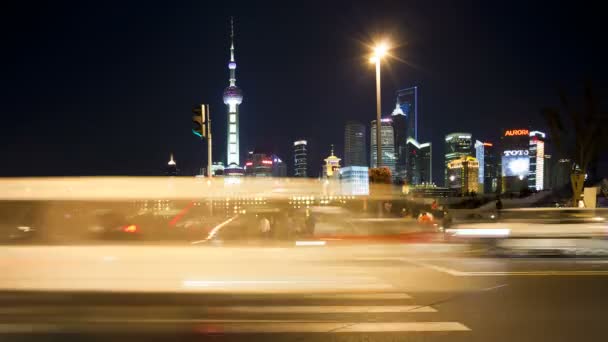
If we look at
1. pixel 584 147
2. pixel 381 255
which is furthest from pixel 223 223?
pixel 584 147

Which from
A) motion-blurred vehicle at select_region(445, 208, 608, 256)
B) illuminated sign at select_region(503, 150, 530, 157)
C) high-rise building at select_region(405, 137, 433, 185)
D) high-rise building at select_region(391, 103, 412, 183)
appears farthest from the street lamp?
high-rise building at select_region(405, 137, 433, 185)

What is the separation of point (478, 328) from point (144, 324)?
4714 millimetres

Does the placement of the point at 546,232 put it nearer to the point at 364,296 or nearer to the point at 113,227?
the point at 364,296

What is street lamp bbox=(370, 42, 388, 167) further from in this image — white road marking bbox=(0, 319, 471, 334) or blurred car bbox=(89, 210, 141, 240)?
white road marking bbox=(0, 319, 471, 334)

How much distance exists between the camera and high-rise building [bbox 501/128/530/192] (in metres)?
66.2

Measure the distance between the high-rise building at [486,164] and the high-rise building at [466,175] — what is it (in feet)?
19.5

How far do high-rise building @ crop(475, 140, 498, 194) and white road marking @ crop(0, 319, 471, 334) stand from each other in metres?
119

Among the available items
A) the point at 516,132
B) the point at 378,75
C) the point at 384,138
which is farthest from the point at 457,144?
the point at 378,75

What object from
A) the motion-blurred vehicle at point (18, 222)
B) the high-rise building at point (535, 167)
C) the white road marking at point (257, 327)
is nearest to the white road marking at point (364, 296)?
the white road marking at point (257, 327)

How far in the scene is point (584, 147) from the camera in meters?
29.4

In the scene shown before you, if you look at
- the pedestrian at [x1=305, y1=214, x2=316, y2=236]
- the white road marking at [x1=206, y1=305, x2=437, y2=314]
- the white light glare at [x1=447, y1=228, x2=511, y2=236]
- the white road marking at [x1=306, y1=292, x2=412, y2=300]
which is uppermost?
the pedestrian at [x1=305, y1=214, x2=316, y2=236]

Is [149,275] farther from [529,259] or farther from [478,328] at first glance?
[529,259]

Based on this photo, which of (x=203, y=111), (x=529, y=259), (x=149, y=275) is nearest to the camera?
(x=149, y=275)

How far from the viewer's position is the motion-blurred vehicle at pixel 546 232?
13.9 m
